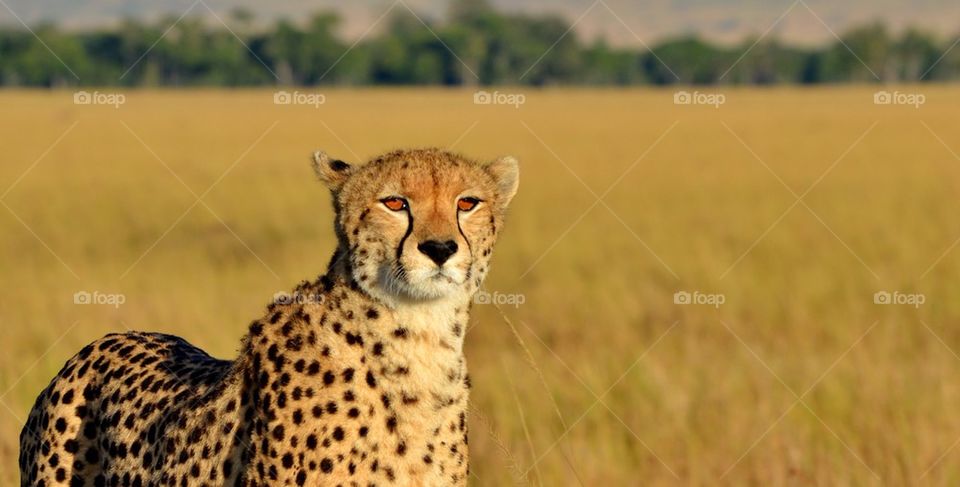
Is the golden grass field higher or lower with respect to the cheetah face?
higher

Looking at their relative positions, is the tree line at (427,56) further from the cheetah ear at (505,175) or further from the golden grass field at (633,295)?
the cheetah ear at (505,175)

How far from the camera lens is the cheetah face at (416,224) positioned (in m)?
3.05

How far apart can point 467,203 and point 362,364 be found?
452 millimetres

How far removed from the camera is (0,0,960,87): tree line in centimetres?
6881

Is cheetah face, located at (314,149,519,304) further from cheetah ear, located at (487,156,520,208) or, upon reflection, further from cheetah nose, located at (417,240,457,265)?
cheetah ear, located at (487,156,520,208)

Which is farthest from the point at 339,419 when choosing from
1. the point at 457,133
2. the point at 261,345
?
the point at 457,133

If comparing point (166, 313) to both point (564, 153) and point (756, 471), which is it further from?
point (564, 153)

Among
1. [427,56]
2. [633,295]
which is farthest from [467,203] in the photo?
[427,56]

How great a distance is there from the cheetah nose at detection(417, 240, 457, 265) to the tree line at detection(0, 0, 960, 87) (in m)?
57.1

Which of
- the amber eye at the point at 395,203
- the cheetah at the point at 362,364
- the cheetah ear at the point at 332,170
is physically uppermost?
the cheetah ear at the point at 332,170

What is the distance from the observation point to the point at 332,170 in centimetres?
343

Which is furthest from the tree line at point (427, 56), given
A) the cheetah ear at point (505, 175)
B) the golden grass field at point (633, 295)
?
the cheetah ear at point (505, 175)

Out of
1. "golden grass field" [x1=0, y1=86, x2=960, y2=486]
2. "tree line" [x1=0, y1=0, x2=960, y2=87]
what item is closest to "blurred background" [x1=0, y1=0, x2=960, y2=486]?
"golden grass field" [x1=0, y1=86, x2=960, y2=486]

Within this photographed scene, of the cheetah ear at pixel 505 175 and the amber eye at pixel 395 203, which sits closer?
the amber eye at pixel 395 203
